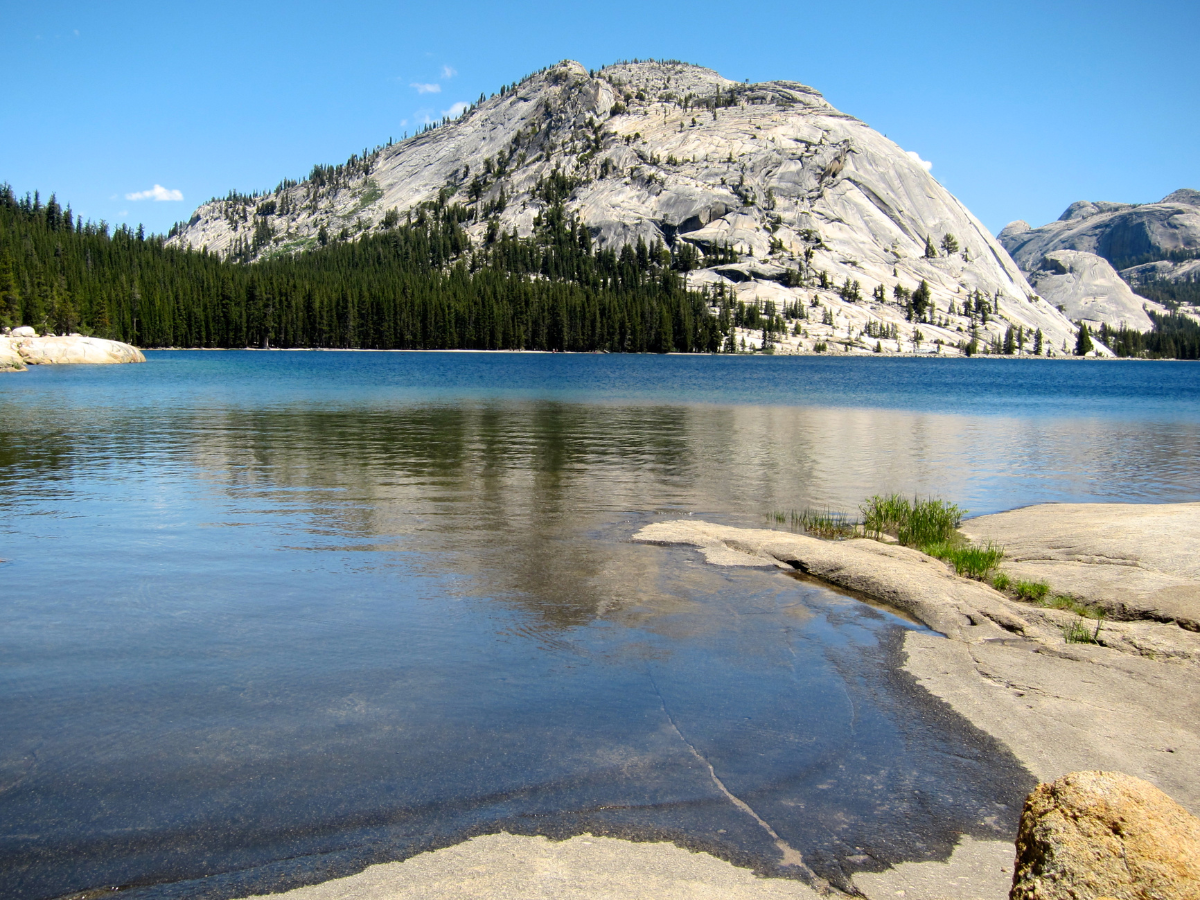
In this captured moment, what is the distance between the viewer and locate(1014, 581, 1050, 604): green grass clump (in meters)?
12.3

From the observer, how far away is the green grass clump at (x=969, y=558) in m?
13.7

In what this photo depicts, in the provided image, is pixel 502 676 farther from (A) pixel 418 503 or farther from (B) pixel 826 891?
(A) pixel 418 503

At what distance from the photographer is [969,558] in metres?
14.0

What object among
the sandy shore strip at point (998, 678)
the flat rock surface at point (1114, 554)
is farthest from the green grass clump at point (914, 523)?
the sandy shore strip at point (998, 678)

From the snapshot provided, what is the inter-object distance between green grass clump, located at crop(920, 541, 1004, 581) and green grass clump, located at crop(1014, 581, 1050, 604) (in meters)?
0.86

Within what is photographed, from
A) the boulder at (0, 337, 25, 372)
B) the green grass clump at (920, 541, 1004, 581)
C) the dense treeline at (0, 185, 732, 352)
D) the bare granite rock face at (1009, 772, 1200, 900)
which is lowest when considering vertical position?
the green grass clump at (920, 541, 1004, 581)

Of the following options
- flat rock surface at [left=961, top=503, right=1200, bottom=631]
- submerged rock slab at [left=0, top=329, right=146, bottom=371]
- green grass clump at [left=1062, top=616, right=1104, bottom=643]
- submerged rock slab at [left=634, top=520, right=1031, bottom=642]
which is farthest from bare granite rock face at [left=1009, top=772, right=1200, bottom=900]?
submerged rock slab at [left=0, top=329, right=146, bottom=371]

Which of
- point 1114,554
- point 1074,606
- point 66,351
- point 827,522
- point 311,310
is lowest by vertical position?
point 1074,606

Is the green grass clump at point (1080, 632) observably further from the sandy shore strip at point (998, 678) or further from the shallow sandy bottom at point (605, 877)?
the shallow sandy bottom at point (605, 877)

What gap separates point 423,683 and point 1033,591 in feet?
31.7

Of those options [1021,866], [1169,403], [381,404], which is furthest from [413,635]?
[1169,403]

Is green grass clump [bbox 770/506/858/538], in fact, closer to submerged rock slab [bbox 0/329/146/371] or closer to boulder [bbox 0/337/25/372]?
boulder [bbox 0/337/25/372]

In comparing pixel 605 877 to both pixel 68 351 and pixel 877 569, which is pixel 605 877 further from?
pixel 68 351

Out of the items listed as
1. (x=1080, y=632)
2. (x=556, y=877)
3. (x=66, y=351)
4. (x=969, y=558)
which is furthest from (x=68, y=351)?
(x=1080, y=632)
